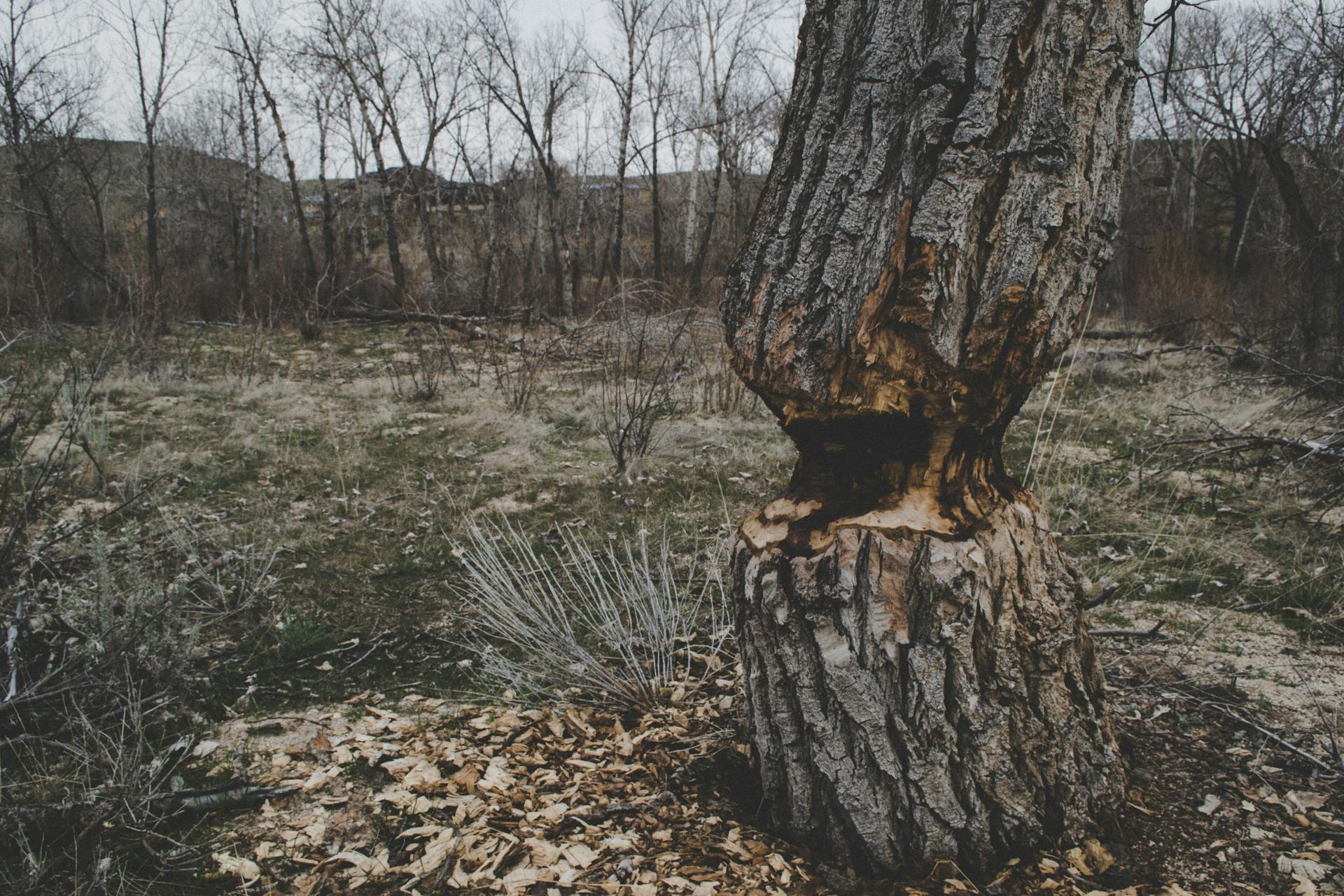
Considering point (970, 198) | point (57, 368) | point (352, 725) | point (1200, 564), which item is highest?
point (970, 198)

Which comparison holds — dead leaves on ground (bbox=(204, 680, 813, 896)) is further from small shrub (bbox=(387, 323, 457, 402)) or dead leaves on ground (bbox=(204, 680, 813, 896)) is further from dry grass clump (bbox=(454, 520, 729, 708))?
small shrub (bbox=(387, 323, 457, 402))

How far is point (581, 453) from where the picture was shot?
5.32 metres

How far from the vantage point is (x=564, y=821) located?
1.61 metres

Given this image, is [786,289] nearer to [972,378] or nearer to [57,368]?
[972,378]

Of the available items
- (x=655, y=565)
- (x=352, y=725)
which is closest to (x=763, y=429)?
(x=655, y=565)

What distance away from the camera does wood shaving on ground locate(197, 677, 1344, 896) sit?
4.62 ft

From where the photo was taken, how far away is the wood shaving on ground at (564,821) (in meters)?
1.41

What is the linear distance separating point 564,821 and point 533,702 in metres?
0.64

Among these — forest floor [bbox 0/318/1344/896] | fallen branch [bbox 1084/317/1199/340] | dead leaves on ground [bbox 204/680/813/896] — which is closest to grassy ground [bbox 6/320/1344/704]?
forest floor [bbox 0/318/1344/896]

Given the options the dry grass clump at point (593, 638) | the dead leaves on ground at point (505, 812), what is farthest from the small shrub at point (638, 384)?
the dead leaves on ground at point (505, 812)

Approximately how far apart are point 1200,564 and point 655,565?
2428mm

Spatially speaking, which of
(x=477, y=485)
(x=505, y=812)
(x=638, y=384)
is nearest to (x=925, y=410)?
(x=505, y=812)

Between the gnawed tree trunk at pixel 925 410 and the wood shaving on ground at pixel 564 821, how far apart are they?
112 millimetres

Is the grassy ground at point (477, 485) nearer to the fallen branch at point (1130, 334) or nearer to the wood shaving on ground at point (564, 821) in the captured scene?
the wood shaving on ground at point (564, 821)
